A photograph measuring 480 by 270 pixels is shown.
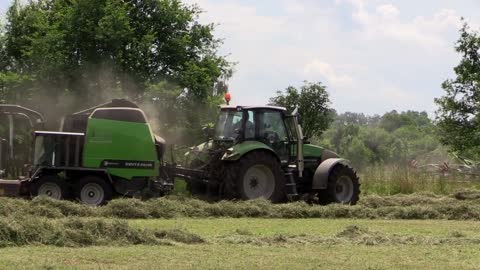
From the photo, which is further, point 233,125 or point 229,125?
point 229,125

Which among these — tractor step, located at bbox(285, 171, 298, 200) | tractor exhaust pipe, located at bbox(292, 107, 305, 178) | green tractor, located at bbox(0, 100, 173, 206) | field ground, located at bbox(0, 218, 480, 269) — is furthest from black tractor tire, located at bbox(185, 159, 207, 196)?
field ground, located at bbox(0, 218, 480, 269)

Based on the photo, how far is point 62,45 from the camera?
24.2m

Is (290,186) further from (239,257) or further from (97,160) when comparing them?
(239,257)

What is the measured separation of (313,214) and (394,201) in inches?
140

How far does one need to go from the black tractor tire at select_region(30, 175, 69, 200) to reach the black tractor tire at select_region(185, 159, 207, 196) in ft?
10.9

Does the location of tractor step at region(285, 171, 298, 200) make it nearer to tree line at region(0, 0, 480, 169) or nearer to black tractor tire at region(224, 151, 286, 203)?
black tractor tire at region(224, 151, 286, 203)

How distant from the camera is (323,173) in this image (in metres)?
17.7

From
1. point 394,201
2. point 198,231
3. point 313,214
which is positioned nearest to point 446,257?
point 198,231

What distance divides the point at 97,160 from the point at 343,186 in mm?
6255

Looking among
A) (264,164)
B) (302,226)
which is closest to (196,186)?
(264,164)

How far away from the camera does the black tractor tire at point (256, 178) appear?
1677cm

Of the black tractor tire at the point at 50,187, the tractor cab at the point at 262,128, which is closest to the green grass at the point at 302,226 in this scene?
the black tractor tire at the point at 50,187

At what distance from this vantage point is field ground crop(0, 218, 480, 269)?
8133 mm

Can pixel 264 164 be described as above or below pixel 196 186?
above
